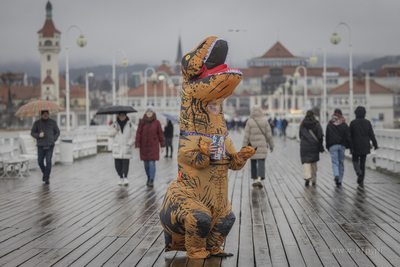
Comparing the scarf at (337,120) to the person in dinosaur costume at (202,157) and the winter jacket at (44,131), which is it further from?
the winter jacket at (44,131)

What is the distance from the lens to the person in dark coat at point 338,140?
10.4 meters

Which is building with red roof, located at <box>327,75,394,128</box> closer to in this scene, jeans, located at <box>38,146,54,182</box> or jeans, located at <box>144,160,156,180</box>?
jeans, located at <box>144,160,156,180</box>

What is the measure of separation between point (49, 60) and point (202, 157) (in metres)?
113

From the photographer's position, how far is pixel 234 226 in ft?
21.7

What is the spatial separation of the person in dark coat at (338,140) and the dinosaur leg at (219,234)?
6.00m

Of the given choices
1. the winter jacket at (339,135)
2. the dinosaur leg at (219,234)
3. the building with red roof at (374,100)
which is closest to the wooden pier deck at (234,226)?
the dinosaur leg at (219,234)

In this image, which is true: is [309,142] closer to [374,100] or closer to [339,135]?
[339,135]

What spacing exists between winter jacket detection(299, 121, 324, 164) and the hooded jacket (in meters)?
0.25

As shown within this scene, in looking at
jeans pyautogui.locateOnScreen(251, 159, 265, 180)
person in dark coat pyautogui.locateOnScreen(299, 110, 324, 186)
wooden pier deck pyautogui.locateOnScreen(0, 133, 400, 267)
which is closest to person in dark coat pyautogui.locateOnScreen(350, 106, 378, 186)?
wooden pier deck pyautogui.locateOnScreen(0, 133, 400, 267)

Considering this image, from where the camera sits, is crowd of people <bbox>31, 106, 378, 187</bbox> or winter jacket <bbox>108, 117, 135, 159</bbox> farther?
winter jacket <bbox>108, 117, 135, 159</bbox>

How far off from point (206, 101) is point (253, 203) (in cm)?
417

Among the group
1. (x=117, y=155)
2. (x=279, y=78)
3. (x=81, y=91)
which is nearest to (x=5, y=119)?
(x=81, y=91)

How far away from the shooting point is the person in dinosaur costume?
4711mm

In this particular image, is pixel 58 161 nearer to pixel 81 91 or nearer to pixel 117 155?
pixel 117 155
